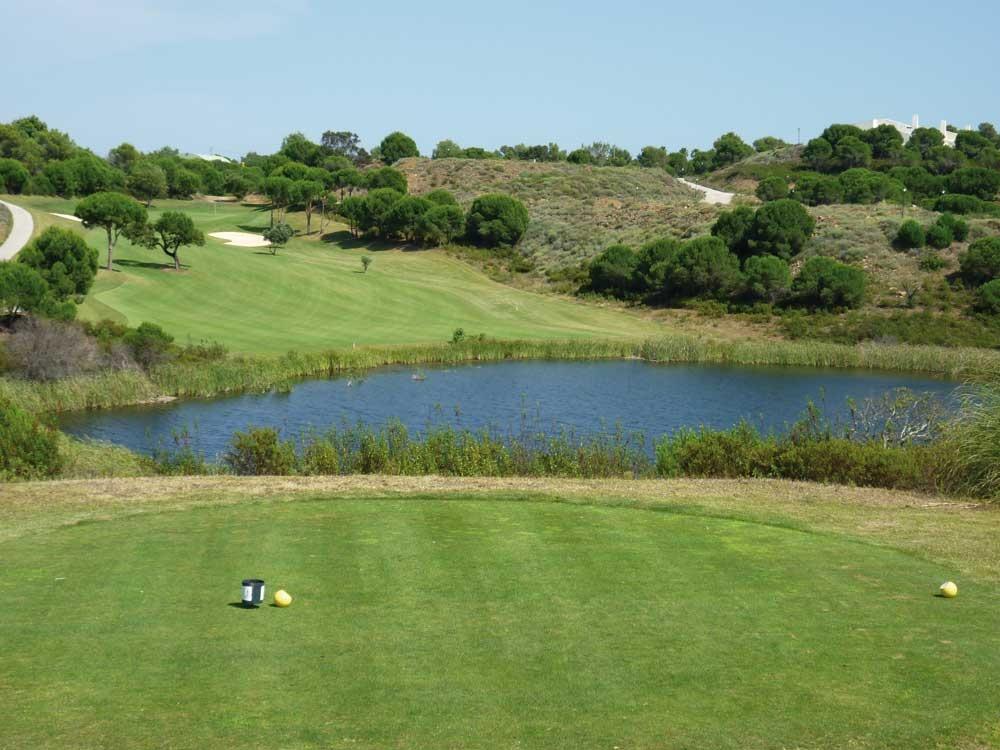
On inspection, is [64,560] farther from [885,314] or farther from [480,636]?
[885,314]

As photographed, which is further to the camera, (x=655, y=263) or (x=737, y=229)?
(x=737, y=229)

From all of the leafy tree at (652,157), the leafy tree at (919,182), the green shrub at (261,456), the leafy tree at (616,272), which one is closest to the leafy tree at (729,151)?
the leafy tree at (652,157)

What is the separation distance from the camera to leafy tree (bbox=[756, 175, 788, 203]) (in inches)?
3897

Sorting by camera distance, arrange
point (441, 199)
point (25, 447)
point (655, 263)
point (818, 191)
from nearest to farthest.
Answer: point (25, 447) < point (655, 263) < point (441, 199) < point (818, 191)

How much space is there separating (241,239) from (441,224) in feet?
50.9

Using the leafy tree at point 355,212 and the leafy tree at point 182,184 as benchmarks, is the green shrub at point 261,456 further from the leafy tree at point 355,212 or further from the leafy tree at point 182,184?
the leafy tree at point 182,184

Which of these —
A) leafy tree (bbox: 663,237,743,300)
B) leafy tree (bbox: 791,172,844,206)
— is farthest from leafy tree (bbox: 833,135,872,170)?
leafy tree (bbox: 663,237,743,300)

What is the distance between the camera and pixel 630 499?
16.3 m

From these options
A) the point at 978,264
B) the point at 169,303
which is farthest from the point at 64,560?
the point at 978,264

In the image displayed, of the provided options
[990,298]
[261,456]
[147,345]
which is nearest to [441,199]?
[990,298]

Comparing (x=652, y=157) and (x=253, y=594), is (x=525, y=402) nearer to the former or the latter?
(x=253, y=594)

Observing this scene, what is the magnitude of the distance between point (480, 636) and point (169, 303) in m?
50.3

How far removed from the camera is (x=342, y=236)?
92812 millimetres

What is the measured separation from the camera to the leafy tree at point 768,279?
64.7 meters
